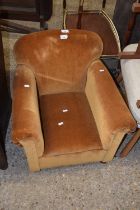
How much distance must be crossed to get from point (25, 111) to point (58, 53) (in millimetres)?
480

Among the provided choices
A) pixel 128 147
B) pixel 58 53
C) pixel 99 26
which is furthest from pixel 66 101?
pixel 99 26

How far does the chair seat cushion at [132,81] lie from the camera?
55.0 inches

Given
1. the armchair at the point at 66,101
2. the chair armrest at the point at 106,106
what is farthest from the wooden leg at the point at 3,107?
the chair armrest at the point at 106,106

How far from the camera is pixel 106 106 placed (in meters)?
1.31

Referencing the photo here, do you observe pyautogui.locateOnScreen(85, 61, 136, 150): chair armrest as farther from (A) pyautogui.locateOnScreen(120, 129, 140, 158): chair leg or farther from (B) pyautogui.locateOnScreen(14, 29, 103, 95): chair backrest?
(A) pyautogui.locateOnScreen(120, 129, 140, 158): chair leg

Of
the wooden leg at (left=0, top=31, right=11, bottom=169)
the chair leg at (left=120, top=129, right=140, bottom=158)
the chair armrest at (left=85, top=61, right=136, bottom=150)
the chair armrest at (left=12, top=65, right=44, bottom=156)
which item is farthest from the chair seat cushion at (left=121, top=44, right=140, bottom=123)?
the wooden leg at (left=0, top=31, right=11, bottom=169)

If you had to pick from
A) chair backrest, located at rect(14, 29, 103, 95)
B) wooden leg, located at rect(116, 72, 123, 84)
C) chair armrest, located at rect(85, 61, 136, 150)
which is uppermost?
chair backrest, located at rect(14, 29, 103, 95)

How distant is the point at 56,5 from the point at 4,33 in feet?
3.09

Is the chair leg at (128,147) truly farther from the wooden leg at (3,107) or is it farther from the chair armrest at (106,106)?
the wooden leg at (3,107)

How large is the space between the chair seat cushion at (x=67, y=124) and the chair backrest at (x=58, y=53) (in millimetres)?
132

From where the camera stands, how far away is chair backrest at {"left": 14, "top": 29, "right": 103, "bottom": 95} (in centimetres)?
142

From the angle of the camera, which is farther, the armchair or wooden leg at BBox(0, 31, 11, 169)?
wooden leg at BBox(0, 31, 11, 169)

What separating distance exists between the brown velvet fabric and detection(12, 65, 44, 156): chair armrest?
0.89 metres

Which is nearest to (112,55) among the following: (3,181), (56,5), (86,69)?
(86,69)
